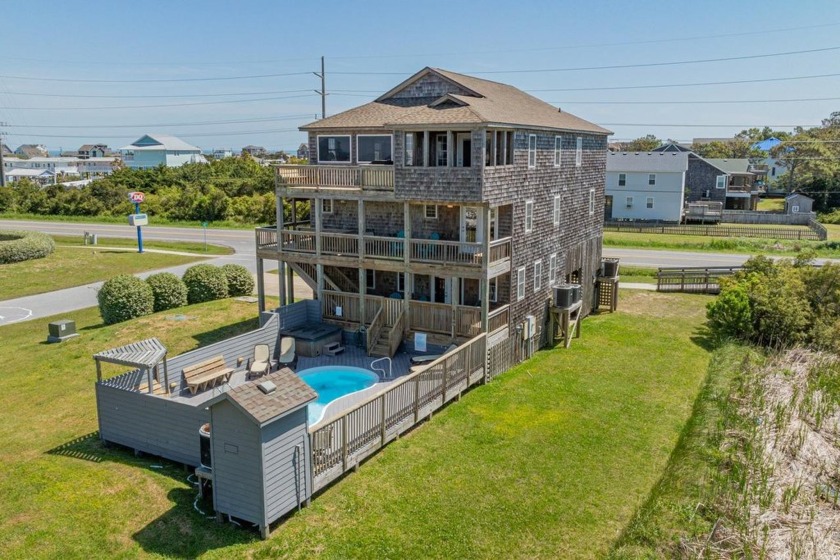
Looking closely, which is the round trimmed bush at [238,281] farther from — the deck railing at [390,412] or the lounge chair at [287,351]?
the deck railing at [390,412]

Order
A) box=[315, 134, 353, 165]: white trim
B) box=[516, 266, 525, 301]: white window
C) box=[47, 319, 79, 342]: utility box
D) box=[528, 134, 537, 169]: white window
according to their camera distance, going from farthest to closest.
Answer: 1. box=[315, 134, 353, 165]: white trim
2. box=[47, 319, 79, 342]: utility box
3. box=[528, 134, 537, 169]: white window
4. box=[516, 266, 525, 301]: white window

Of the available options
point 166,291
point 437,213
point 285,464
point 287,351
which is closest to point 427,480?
point 285,464

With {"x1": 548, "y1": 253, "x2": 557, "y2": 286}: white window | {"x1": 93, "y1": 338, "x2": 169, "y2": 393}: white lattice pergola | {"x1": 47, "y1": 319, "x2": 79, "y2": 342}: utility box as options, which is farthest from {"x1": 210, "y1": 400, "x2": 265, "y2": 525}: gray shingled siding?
{"x1": 548, "y1": 253, "x2": 557, "y2": 286}: white window

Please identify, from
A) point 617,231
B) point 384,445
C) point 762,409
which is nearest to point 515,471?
point 384,445

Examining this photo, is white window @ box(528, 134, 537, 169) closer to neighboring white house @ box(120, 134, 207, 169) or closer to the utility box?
the utility box

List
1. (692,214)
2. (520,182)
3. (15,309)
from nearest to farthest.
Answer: (520,182)
(15,309)
(692,214)

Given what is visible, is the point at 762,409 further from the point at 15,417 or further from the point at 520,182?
the point at 15,417

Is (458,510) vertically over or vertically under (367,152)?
under
